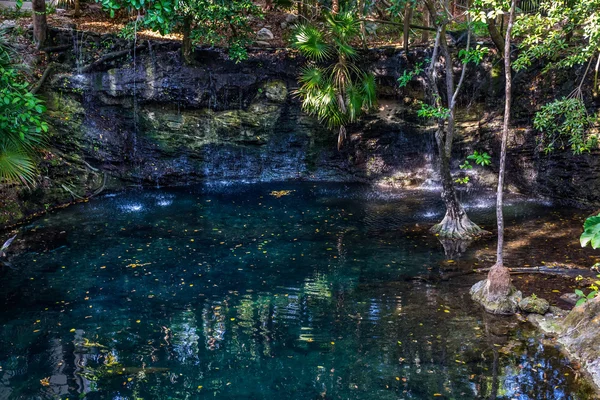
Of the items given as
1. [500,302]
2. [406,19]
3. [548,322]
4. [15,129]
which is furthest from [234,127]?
[548,322]

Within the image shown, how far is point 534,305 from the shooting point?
24.8 ft

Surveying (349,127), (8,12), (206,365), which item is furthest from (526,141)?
(8,12)

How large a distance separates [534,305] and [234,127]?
1146cm

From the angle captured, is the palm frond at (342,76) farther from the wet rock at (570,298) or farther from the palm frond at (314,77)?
the wet rock at (570,298)

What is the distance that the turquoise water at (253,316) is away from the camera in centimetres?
607

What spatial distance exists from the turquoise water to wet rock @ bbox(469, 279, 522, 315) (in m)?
0.20

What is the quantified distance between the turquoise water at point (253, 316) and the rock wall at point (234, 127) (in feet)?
9.26

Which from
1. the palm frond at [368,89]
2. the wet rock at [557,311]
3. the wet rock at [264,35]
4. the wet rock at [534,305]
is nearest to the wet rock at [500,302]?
the wet rock at [534,305]

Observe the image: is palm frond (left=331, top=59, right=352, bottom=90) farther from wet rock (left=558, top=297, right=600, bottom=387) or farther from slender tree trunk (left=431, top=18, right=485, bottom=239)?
wet rock (left=558, top=297, right=600, bottom=387)

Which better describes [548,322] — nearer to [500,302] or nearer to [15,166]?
[500,302]

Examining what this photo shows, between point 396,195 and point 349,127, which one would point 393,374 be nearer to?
point 396,195

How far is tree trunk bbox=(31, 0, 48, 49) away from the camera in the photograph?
14.8 m

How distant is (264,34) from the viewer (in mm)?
18234

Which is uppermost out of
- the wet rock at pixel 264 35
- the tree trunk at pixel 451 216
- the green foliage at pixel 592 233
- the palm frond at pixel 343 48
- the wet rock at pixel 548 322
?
the wet rock at pixel 264 35
